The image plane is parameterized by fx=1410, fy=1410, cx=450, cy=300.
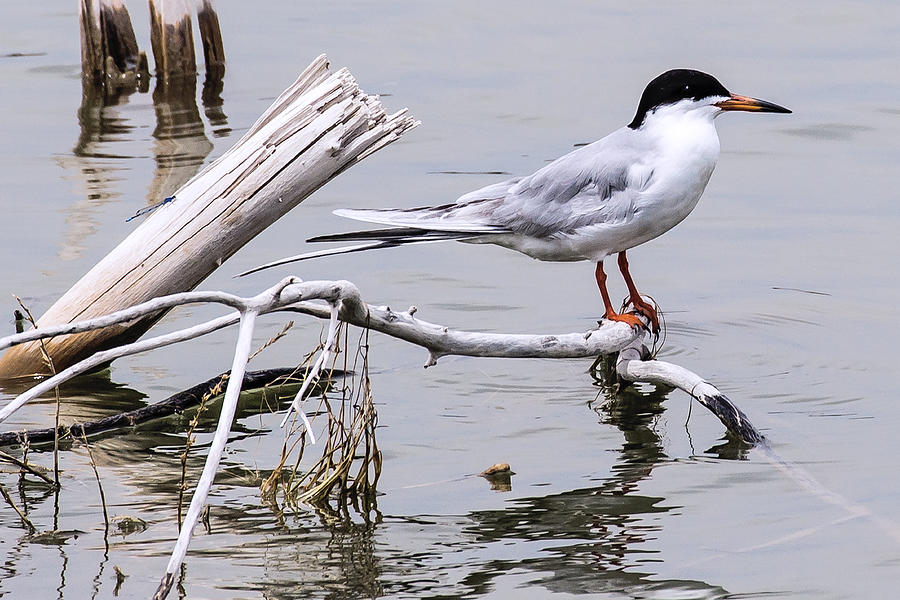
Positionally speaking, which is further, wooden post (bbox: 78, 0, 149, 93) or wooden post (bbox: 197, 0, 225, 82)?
wooden post (bbox: 197, 0, 225, 82)

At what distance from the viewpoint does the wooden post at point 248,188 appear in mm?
6227

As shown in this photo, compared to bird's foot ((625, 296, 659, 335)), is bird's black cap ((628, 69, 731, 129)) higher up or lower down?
higher up

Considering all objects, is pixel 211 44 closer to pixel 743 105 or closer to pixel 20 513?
pixel 743 105

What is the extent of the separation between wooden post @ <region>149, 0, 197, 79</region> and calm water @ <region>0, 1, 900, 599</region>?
0.56 metres

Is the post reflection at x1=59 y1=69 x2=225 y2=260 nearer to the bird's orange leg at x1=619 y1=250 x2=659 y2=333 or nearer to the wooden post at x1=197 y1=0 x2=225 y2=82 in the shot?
the wooden post at x1=197 y1=0 x2=225 y2=82

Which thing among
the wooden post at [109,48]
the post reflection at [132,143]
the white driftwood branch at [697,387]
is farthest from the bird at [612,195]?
the wooden post at [109,48]

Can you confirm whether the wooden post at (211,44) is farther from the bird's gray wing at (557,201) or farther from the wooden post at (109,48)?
the bird's gray wing at (557,201)

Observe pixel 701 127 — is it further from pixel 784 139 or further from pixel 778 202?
pixel 784 139

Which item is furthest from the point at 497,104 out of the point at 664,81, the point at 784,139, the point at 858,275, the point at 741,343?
the point at 664,81

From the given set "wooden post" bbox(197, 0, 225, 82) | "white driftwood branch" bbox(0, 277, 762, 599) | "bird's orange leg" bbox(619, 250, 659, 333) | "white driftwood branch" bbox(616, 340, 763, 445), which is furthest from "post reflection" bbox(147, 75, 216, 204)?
"white driftwood branch" bbox(0, 277, 762, 599)

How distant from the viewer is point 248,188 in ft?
21.0

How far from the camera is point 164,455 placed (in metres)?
6.41

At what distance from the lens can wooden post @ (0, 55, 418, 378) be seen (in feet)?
20.4

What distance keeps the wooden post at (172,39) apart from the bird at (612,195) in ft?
22.6
